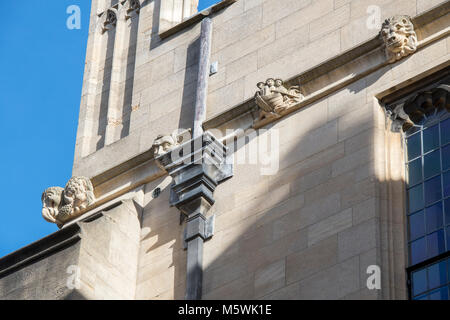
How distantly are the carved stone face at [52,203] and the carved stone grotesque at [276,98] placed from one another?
4215mm

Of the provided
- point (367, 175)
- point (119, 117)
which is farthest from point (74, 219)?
point (367, 175)

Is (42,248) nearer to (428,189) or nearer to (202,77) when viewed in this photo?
(202,77)

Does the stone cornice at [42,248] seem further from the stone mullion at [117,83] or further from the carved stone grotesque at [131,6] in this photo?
the carved stone grotesque at [131,6]

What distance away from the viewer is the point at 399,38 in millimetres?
24109

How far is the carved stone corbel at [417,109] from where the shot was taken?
23.8 meters

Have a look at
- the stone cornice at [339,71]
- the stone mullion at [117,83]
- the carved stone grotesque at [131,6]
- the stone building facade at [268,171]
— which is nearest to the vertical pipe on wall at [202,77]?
the stone building facade at [268,171]

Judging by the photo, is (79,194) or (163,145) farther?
(79,194)

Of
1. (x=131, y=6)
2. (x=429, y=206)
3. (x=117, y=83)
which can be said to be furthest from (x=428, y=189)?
(x=131, y=6)

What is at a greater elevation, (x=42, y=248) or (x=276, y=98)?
(x=276, y=98)

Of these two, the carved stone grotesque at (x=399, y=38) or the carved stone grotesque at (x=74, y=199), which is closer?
the carved stone grotesque at (x=399, y=38)

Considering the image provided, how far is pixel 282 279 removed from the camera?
2252 cm

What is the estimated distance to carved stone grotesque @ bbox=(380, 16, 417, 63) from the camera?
24141 mm

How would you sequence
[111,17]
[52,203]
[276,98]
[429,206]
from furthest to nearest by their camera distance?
1. [111,17]
2. [52,203]
3. [276,98]
4. [429,206]

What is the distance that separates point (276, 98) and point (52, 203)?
4.75 metres
